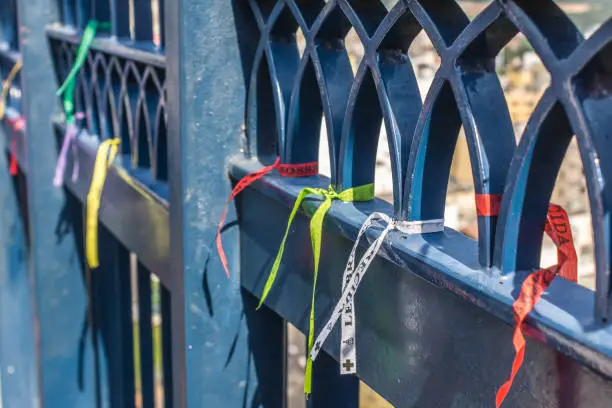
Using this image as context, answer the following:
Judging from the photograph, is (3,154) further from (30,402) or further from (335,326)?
(335,326)

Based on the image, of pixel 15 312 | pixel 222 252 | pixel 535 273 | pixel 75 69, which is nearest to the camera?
pixel 535 273

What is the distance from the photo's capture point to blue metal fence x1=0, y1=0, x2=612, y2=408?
82cm

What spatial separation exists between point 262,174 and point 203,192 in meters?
0.15

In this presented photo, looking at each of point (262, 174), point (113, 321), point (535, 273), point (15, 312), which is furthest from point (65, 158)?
point (535, 273)

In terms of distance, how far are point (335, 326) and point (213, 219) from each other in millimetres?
426

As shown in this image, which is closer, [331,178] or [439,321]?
[439,321]

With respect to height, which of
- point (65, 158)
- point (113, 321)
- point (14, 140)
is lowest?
point (113, 321)

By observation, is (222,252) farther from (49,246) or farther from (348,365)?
(49,246)

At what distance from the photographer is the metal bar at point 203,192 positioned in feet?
5.01

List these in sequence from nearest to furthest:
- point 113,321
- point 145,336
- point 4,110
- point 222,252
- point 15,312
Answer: point 222,252, point 145,336, point 113,321, point 4,110, point 15,312

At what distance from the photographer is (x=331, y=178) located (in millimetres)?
1280

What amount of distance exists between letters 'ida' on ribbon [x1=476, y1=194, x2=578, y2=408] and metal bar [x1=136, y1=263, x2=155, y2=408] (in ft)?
5.54

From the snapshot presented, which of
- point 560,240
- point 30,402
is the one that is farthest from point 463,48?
point 30,402

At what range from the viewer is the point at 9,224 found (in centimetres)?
433
